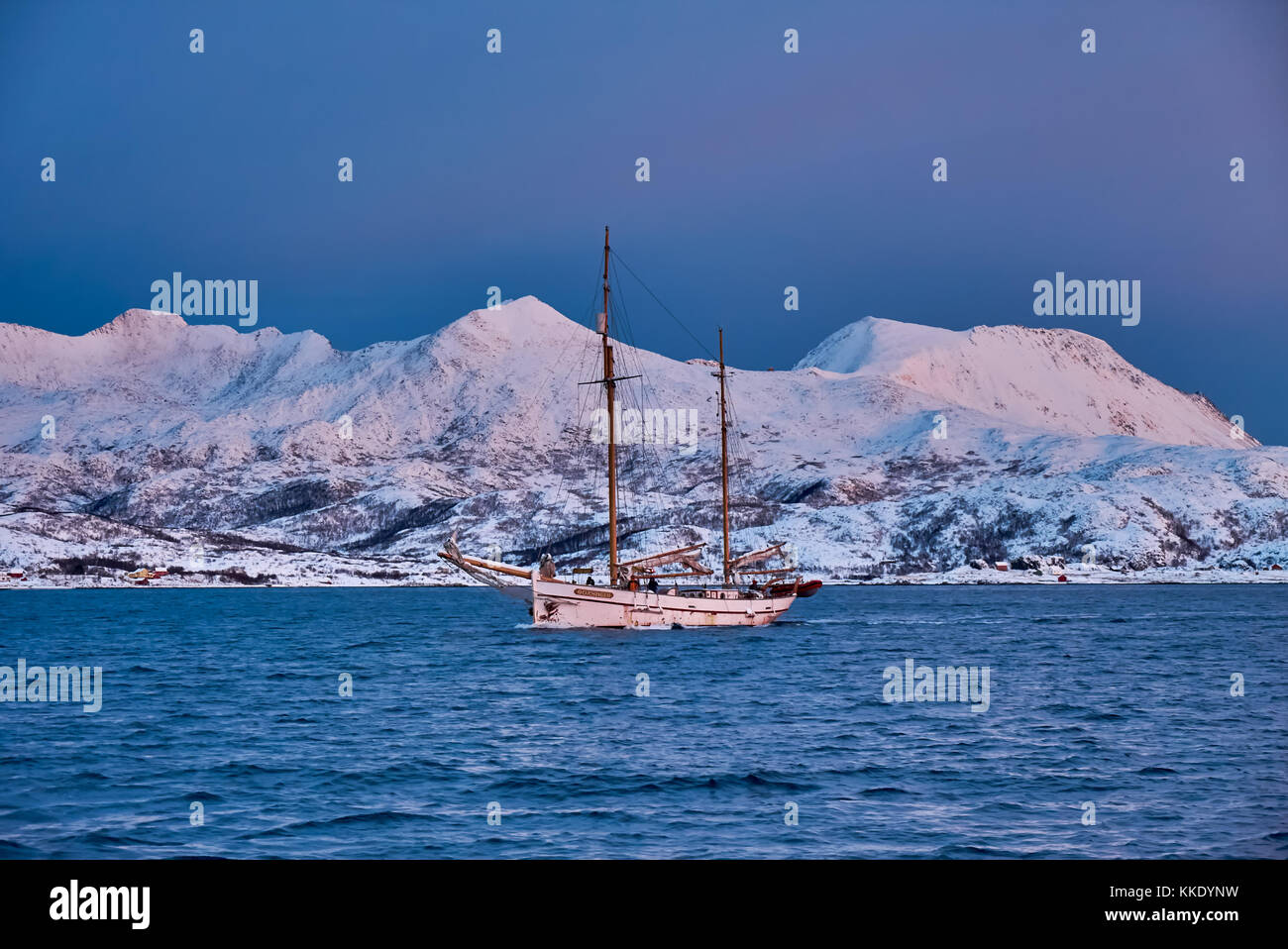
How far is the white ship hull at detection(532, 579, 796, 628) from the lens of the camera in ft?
329

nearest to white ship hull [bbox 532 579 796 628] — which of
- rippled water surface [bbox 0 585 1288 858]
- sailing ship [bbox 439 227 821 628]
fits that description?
sailing ship [bbox 439 227 821 628]

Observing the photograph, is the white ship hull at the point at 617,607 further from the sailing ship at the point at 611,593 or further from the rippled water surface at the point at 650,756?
the rippled water surface at the point at 650,756

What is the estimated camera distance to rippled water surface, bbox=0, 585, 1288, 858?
27516 millimetres

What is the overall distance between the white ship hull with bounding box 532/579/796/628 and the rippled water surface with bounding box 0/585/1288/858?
12572mm

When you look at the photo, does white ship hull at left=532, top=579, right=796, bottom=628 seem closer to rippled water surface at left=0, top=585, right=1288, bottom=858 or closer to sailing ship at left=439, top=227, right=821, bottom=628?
sailing ship at left=439, top=227, right=821, bottom=628

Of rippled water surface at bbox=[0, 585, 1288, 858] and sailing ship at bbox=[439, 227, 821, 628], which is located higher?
sailing ship at bbox=[439, 227, 821, 628]

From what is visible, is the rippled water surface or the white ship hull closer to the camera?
the rippled water surface

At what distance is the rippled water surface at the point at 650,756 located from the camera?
2752cm

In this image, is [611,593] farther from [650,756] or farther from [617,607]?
[650,756]

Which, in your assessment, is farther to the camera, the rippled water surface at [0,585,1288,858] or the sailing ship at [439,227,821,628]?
the sailing ship at [439,227,821,628]

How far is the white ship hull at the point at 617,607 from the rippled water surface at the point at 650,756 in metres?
12.6

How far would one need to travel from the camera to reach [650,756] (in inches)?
1560

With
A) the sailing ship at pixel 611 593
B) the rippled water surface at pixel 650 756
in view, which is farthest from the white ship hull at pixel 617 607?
the rippled water surface at pixel 650 756
